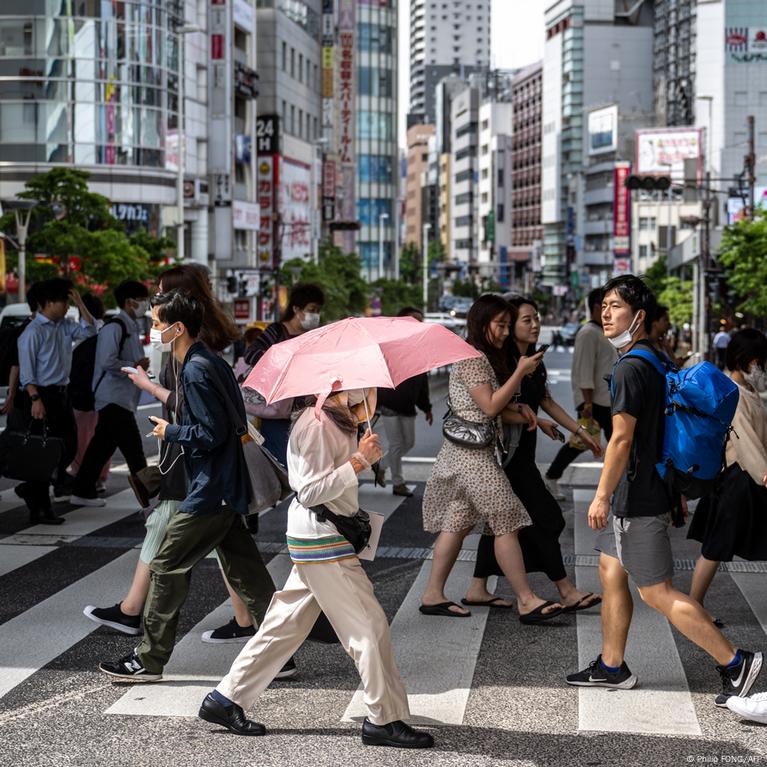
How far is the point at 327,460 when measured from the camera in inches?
205

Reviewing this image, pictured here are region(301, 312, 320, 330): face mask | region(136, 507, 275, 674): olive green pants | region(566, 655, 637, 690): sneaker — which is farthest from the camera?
region(301, 312, 320, 330): face mask

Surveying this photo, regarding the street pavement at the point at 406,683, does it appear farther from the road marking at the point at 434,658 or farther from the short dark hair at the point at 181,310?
the short dark hair at the point at 181,310

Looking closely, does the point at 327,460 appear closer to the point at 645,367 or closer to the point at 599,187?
the point at 645,367

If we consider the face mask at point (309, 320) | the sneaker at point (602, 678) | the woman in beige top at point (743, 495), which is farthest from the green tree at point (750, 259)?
the sneaker at point (602, 678)

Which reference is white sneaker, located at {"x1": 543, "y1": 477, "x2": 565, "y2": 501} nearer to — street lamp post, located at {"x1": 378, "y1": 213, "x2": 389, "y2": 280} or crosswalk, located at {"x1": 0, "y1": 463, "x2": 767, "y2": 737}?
crosswalk, located at {"x1": 0, "y1": 463, "x2": 767, "y2": 737}

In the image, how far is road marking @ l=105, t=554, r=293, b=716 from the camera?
→ 5910mm

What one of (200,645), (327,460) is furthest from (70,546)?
(327,460)

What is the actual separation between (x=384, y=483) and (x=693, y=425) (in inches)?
77.2

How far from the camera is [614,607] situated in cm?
605

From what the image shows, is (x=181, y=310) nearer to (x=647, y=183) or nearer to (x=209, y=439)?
(x=209, y=439)

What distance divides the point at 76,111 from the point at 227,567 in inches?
2268

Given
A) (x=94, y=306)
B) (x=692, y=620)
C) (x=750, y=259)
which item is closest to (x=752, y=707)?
(x=692, y=620)

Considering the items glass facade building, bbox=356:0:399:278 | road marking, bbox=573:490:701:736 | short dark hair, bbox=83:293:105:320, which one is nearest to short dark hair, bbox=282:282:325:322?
road marking, bbox=573:490:701:736

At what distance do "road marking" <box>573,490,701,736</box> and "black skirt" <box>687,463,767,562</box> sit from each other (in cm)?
55
